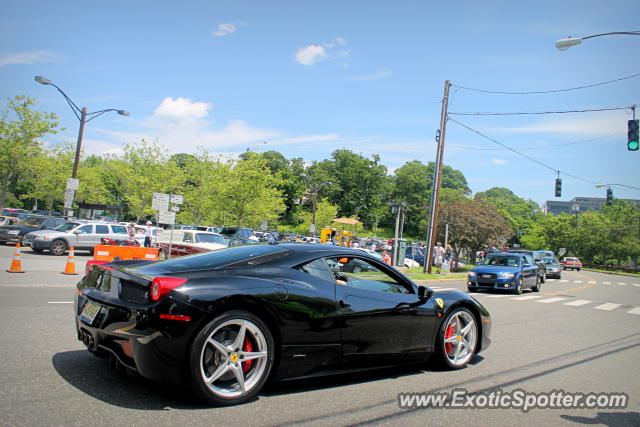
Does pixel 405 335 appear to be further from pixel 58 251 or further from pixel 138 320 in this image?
pixel 58 251

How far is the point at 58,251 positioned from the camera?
21453 mm

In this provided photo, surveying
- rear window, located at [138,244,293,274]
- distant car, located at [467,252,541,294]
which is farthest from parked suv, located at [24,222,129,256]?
rear window, located at [138,244,293,274]

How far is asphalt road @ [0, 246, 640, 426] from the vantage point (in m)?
3.47

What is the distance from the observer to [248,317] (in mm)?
3777

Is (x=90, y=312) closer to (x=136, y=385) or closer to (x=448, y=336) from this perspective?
(x=136, y=385)

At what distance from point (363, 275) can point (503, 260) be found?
16.2 m

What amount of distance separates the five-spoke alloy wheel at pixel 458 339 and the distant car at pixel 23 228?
2361cm

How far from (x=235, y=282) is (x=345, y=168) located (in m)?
105

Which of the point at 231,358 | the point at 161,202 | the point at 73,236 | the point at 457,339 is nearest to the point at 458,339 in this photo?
the point at 457,339

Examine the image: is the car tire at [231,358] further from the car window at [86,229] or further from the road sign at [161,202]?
the car window at [86,229]

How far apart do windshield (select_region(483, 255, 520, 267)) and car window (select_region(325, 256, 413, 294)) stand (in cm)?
1551

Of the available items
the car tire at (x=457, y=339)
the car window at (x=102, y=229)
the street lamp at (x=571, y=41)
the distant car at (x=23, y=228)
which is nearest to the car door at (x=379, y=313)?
the car tire at (x=457, y=339)

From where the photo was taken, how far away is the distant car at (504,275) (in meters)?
17.9

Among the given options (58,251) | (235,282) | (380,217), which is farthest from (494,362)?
(380,217)
